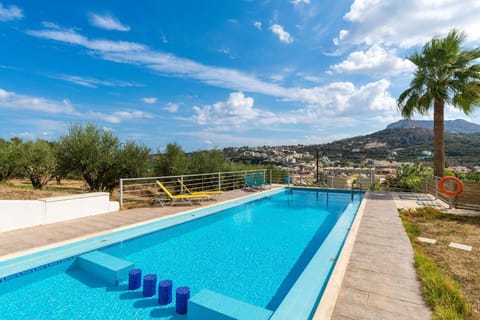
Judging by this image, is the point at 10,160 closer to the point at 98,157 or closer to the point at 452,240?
the point at 98,157

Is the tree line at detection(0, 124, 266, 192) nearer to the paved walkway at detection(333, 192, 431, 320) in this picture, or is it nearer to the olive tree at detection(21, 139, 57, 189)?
the olive tree at detection(21, 139, 57, 189)

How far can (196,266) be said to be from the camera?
4379mm

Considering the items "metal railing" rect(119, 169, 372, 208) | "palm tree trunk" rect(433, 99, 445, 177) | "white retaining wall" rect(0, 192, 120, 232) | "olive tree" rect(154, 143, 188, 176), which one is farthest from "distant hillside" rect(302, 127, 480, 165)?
"white retaining wall" rect(0, 192, 120, 232)

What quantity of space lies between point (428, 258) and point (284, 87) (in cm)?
1265

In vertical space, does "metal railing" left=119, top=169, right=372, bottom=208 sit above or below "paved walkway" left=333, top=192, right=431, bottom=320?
above

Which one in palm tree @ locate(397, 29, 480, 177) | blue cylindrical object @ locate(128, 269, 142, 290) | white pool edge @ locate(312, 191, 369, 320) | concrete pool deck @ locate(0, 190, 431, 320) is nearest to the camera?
white pool edge @ locate(312, 191, 369, 320)

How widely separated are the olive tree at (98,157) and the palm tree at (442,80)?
12310 mm

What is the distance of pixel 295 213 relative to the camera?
8.63 meters

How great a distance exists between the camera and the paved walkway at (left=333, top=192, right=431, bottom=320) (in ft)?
7.70

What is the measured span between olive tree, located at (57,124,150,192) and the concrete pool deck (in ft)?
15.6

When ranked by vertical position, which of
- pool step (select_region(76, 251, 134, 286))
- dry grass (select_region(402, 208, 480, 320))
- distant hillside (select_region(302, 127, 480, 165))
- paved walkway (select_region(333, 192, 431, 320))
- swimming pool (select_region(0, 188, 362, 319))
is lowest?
swimming pool (select_region(0, 188, 362, 319))

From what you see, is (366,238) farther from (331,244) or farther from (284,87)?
(284,87)

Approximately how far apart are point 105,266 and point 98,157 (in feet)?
26.6

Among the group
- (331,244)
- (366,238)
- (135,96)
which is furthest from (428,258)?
(135,96)
